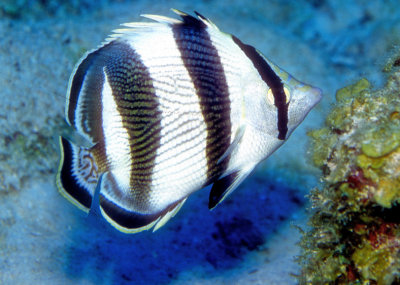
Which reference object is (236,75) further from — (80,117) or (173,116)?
(80,117)

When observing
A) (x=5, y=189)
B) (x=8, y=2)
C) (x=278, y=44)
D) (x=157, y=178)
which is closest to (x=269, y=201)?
(x=278, y=44)

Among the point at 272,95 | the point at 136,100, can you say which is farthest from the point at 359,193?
the point at 136,100


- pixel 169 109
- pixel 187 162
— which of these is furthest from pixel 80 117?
pixel 187 162

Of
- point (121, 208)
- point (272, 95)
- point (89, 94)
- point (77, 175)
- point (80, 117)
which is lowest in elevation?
point (121, 208)

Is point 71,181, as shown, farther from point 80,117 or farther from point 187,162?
point 187,162

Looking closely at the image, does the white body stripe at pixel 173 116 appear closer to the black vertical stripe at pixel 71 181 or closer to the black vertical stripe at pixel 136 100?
the black vertical stripe at pixel 136 100

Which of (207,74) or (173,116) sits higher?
(207,74)

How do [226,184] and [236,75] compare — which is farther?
[226,184]

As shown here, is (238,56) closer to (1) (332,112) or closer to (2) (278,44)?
(1) (332,112)
